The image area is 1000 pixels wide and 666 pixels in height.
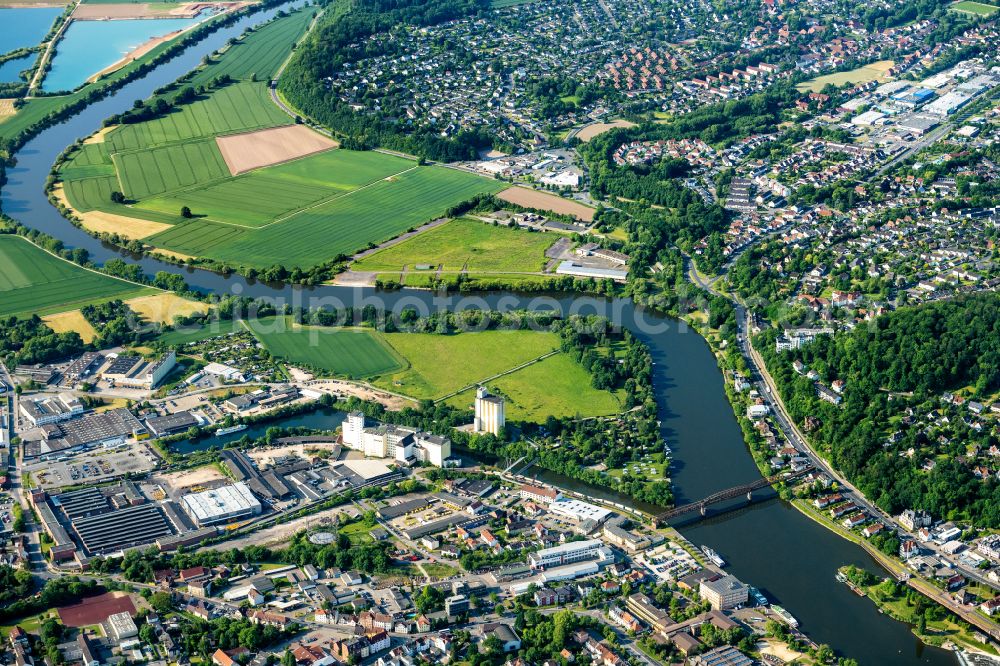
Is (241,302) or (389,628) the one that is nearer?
(389,628)

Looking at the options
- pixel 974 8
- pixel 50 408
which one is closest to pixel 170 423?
pixel 50 408

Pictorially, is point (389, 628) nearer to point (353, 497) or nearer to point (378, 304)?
point (353, 497)

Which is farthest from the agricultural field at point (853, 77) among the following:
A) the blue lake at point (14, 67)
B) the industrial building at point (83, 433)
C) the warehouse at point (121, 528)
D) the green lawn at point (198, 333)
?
the warehouse at point (121, 528)

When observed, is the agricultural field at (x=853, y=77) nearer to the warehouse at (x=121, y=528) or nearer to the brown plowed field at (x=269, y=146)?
the brown plowed field at (x=269, y=146)

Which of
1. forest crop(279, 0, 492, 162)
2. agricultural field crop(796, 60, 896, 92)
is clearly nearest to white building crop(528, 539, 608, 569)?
forest crop(279, 0, 492, 162)

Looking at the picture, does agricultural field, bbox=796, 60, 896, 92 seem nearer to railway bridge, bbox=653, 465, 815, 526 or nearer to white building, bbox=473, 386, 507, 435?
railway bridge, bbox=653, 465, 815, 526

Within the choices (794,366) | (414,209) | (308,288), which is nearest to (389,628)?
(794,366)
